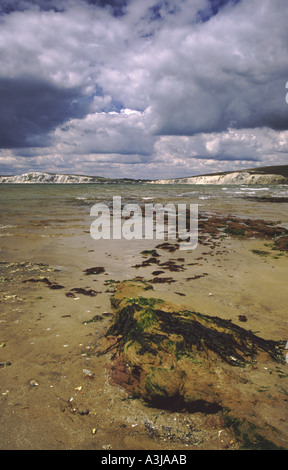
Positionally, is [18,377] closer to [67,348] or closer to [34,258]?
[67,348]

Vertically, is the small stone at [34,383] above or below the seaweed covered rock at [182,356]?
below

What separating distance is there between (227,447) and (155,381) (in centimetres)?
98

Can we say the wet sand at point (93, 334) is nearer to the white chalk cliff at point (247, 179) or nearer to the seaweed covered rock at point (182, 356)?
the seaweed covered rock at point (182, 356)

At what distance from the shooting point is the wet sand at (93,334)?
2.67 m

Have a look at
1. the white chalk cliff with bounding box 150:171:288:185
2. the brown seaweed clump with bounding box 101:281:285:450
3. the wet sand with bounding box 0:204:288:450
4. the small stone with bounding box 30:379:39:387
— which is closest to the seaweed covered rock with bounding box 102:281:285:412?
the brown seaweed clump with bounding box 101:281:285:450

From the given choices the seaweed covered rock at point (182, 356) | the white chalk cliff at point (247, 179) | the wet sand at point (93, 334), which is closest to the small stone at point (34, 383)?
the wet sand at point (93, 334)

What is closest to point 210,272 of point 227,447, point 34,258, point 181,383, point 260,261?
point 260,261

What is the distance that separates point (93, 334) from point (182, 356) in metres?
1.79

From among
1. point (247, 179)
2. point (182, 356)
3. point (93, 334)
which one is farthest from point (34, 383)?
point (247, 179)

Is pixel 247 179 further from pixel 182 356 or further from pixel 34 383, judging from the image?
pixel 34 383

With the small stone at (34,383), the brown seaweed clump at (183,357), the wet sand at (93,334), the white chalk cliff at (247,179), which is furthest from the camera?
the white chalk cliff at (247,179)

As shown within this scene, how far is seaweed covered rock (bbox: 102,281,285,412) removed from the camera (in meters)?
3.06

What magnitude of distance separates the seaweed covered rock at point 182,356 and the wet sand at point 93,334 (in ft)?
0.56

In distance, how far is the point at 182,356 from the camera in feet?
11.3
